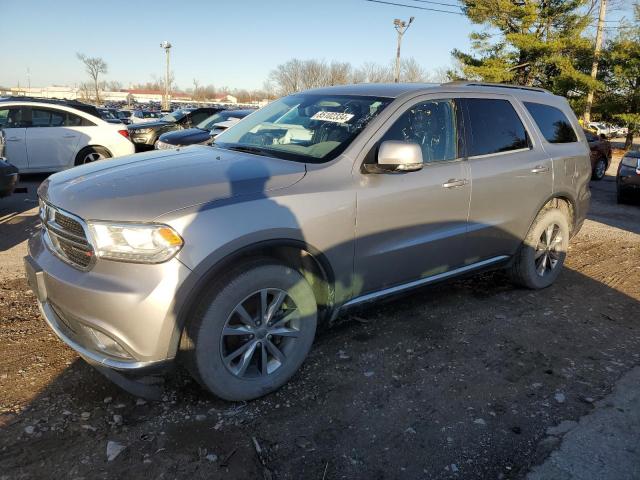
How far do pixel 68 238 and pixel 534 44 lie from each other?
27.3 meters

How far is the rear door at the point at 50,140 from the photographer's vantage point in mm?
9727

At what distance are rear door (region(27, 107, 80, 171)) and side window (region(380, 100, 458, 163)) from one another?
27.6ft

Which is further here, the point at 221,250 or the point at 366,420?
the point at 366,420

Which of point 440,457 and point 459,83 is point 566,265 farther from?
point 440,457

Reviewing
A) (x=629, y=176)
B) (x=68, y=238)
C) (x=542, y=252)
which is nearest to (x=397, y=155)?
(x=68, y=238)

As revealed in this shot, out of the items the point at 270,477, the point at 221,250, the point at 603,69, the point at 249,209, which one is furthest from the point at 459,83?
the point at 603,69

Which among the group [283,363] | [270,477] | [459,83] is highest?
[459,83]

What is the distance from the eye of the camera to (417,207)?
352cm

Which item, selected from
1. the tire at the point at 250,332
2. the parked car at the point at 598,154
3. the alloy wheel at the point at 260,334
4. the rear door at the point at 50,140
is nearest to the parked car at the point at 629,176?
the parked car at the point at 598,154

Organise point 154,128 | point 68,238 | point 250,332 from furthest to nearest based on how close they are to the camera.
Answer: point 154,128, point 250,332, point 68,238

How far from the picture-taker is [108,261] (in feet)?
8.21

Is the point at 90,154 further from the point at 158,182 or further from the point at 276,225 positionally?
the point at 276,225

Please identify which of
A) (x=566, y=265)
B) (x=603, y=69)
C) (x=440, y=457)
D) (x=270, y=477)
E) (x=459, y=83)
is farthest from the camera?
(x=603, y=69)

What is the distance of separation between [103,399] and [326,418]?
4.16 feet
